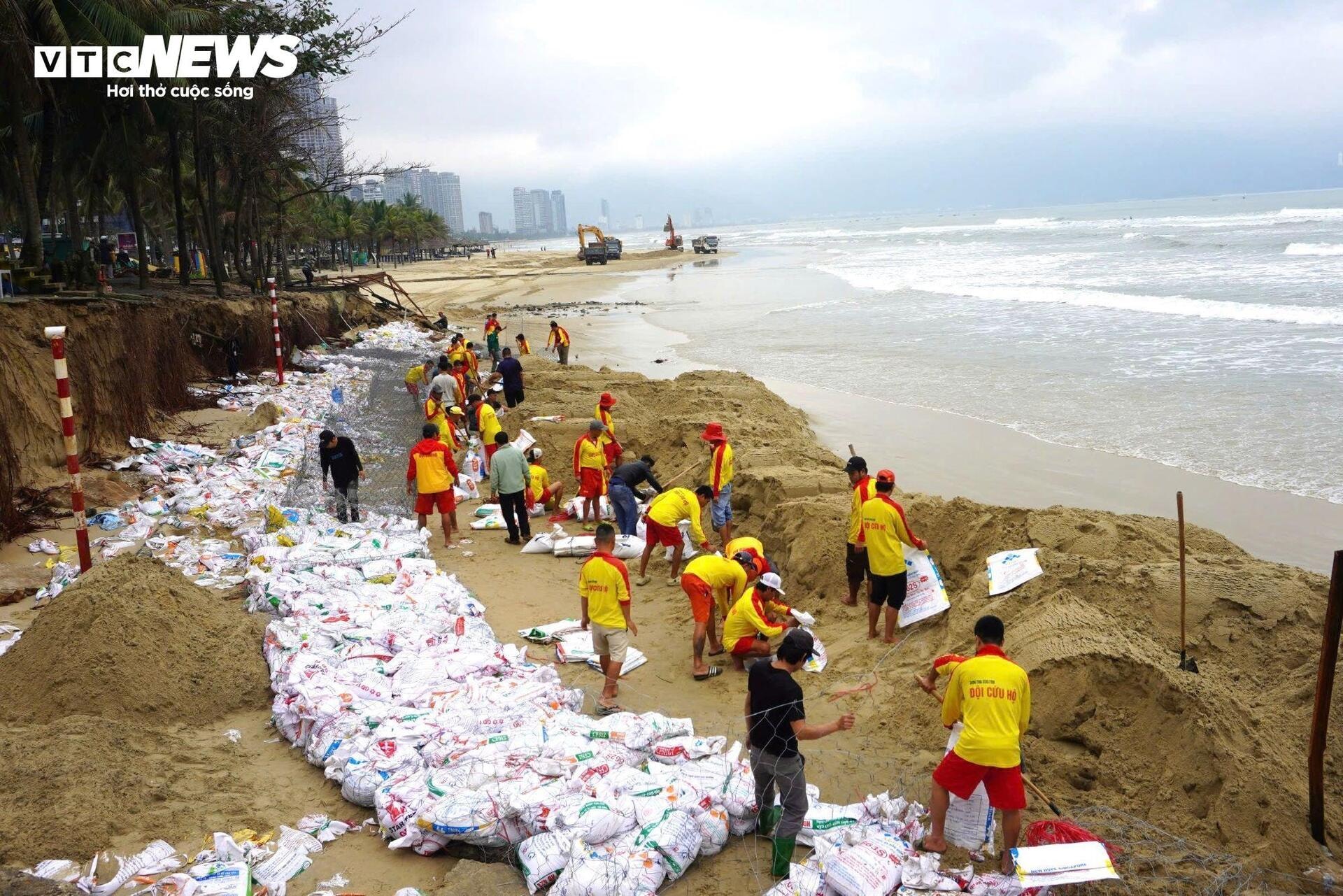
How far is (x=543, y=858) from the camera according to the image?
426 centimetres

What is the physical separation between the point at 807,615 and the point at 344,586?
4016mm

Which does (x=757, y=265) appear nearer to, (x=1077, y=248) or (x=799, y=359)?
(x=1077, y=248)

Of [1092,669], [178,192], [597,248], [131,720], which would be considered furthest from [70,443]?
[597,248]

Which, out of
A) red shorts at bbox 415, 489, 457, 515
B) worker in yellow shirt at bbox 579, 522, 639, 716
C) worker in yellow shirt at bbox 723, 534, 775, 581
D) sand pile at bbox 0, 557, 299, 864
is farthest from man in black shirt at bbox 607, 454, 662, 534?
sand pile at bbox 0, 557, 299, 864

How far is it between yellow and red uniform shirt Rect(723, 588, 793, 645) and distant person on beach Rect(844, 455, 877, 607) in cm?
106

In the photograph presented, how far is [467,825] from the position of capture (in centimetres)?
454

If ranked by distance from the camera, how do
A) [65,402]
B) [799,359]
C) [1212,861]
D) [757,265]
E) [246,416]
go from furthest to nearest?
[757,265] < [799,359] < [246,416] < [65,402] < [1212,861]

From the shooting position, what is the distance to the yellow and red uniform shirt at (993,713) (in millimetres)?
4223

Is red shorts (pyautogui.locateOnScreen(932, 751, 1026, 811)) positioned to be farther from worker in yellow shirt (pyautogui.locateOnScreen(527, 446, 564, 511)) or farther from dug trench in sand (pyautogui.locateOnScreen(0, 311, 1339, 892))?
worker in yellow shirt (pyautogui.locateOnScreen(527, 446, 564, 511))

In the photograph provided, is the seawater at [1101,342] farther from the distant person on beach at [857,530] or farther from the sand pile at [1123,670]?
the distant person on beach at [857,530]

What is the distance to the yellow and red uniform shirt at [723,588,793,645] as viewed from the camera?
629cm

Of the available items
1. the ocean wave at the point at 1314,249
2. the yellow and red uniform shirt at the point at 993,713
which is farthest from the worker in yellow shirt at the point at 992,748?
the ocean wave at the point at 1314,249

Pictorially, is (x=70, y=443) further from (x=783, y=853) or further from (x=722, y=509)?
(x=783, y=853)

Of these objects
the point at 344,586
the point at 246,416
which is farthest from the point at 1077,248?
the point at 344,586
